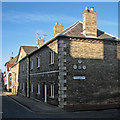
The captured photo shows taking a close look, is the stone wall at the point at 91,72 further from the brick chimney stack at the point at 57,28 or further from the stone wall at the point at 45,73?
the brick chimney stack at the point at 57,28

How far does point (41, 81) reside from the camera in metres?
22.4

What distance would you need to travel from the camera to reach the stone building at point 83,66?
17.3m

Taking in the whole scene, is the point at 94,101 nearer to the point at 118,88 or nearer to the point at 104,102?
the point at 104,102

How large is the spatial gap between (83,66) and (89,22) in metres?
4.67

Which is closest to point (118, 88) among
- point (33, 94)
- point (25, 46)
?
point (33, 94)

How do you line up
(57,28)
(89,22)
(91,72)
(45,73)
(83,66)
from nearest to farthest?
(83,66)
(91,72)
(89,22)
(45,73)
(57,28)

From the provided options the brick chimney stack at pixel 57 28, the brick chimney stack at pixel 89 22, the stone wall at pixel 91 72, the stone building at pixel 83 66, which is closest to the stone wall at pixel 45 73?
the stone building at pixel 83 66

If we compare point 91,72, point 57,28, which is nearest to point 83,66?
point 91,72

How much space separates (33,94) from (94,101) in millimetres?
10703

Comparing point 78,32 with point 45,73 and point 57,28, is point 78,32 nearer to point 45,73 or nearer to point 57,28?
point 45,73

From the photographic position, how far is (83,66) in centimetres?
1806

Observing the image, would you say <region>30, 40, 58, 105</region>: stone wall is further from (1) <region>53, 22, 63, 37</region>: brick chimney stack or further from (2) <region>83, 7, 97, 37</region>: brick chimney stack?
(1) <region>53, 22, 63, 37</region>: brick chimney stack

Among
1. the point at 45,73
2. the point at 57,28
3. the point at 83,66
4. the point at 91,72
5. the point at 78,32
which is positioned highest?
the point at 57,28

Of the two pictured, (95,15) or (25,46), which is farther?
(25,46)
